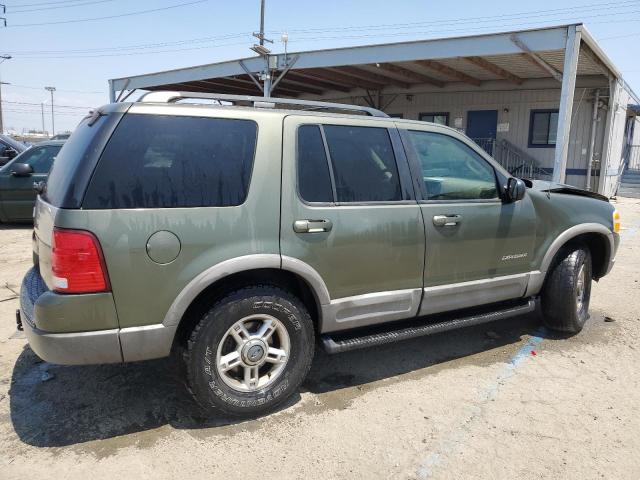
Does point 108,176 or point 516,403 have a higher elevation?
point 108,176

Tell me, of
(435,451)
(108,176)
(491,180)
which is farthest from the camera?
(491,180)

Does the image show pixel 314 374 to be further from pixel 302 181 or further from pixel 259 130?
pixel 259 130

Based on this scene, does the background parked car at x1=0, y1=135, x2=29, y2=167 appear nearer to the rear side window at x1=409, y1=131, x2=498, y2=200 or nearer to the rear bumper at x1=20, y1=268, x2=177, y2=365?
the rear bumper at x1=20, y1=268, x2=177, y2=365

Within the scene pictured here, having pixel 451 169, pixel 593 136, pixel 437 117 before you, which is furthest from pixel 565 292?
pixel 437 117

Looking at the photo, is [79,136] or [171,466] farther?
[79,136]

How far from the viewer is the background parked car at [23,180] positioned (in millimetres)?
8633

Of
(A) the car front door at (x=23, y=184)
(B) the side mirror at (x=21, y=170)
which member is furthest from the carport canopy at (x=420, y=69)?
(B) the side mirror at (x=21, y=170)

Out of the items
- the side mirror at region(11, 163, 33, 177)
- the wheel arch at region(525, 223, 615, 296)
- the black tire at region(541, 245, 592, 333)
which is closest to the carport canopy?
the wheel arch at region(525, 223, 615, 296)

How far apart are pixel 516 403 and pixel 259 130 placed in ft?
8.05

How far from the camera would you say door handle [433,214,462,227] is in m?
3.52

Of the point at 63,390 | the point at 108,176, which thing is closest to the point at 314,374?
the point at 63,390

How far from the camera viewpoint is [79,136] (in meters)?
2.93

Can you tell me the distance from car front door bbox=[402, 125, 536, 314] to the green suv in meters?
0.01

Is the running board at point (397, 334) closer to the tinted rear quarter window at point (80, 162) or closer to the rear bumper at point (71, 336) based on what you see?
the rear bumper at point (71, 336)
